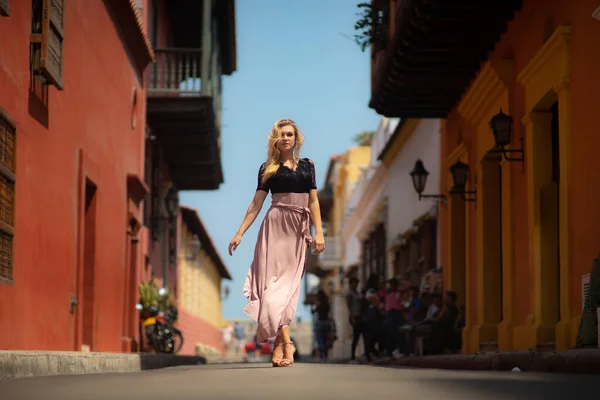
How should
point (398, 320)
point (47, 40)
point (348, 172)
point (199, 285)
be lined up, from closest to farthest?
1. point (47, 40)
2. point (398, 320)
3. point (199, 285)
4. point (348, 172)

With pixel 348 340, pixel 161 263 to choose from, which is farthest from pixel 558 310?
pixel 348 340

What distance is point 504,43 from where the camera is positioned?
49.3ft

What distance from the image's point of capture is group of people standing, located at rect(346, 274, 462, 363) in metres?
17.0

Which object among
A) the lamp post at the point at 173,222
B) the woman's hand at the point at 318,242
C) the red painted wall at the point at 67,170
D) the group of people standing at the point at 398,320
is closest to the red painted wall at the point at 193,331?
the lamp post at the point at 173,222

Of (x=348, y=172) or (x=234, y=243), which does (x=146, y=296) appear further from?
(x=348, y=172)

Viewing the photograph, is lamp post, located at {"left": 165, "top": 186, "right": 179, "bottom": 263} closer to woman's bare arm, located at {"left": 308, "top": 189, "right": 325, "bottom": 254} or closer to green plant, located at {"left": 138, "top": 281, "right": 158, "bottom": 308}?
green plant, located at {"left": 138, "top": 281, "right": 158, "bottom": 308}

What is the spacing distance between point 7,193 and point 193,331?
2708 cm

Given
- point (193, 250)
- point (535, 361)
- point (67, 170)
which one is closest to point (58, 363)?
point (535, 361)

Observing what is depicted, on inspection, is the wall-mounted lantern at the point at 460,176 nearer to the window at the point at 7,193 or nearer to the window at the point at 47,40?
the window at the point at 47,40

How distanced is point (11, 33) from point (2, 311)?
2185 mm

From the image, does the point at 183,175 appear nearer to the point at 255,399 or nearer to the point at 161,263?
the point at 161,263

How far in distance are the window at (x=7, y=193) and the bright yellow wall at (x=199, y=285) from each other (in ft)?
75.3

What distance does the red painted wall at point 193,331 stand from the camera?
31953 mm

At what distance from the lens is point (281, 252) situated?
30.9 feet
